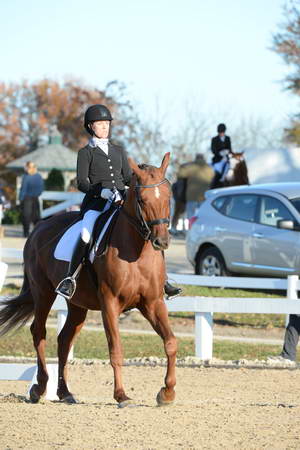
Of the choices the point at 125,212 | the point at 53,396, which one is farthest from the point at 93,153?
the point at 53,396

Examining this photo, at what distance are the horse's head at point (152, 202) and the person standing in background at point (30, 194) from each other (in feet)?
75.0

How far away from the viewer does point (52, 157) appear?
298 ft

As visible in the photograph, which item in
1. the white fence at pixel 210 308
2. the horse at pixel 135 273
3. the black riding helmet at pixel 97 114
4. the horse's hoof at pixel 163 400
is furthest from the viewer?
the white fence at pixel 210 308

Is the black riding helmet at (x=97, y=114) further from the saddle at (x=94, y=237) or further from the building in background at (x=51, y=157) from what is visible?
the building in background at (x=51, y=157)

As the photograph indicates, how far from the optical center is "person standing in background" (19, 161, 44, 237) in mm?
31766

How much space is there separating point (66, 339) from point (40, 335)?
14.3 inches

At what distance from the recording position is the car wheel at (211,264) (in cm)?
1925

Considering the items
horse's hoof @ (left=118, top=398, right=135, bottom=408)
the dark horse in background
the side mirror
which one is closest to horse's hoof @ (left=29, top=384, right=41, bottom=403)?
horse's hoof @ (left=118, top=398, right=135, bottom=408)

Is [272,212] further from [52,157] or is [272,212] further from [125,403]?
[52,157]

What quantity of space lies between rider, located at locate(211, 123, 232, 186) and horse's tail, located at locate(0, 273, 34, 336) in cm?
1433

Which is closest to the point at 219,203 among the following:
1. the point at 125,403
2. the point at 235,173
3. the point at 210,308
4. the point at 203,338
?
the point at 235,173

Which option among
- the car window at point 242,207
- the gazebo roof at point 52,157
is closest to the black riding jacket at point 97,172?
the car window at point 242,207

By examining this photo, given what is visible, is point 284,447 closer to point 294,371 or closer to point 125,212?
point 125,212

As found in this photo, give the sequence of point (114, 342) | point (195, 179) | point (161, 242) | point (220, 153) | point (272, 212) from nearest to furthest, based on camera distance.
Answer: point (161, 242) < point (114, 342) < point (272, 212) < point (220, 153) < point (195, 179)
